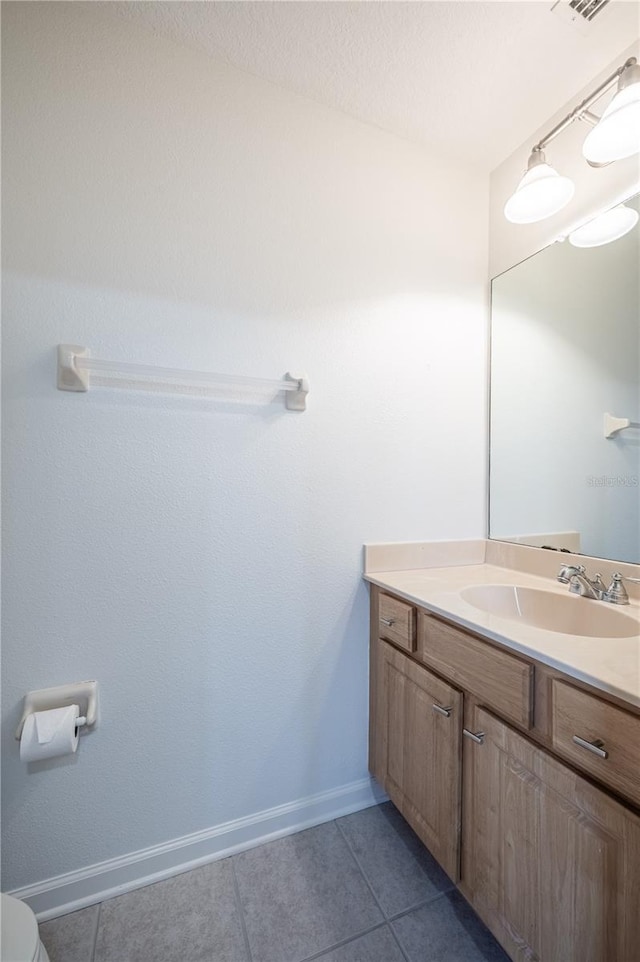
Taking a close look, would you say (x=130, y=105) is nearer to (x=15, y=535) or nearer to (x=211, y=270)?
(x=211, y=270)

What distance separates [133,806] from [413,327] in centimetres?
181

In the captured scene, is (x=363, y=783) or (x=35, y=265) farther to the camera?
(x=363, y=783)

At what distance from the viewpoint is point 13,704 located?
0.96m

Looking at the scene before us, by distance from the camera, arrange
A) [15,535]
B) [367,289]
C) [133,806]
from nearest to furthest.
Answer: [15,535] < [133,806] < [367,289]

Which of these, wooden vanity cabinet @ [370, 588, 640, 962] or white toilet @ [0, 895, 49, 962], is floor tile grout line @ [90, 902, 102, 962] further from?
wooden vanity cabinet @ [370, 588, 640, 962]

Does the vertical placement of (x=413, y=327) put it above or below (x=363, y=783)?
above

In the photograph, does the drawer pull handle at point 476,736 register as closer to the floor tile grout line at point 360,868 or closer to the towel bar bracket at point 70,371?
the floor tile grout line at point 360,868

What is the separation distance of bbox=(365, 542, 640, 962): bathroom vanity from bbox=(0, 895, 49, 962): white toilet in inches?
36.8

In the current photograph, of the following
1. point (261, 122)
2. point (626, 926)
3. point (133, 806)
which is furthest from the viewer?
point (261, 122)

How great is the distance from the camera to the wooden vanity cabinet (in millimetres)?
632

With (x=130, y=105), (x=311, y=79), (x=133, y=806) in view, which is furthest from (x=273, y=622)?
(x=311, y=79)

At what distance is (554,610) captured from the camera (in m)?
1.14

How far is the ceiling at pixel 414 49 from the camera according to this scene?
1006 millimetres

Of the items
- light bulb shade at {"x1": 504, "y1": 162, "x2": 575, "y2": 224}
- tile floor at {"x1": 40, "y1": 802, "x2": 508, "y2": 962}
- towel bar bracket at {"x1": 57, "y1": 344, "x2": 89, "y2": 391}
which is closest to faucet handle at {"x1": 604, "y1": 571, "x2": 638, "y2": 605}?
tile floor at {"x1": 40, "y1": 802, "x2": 508, "y2": 962}
